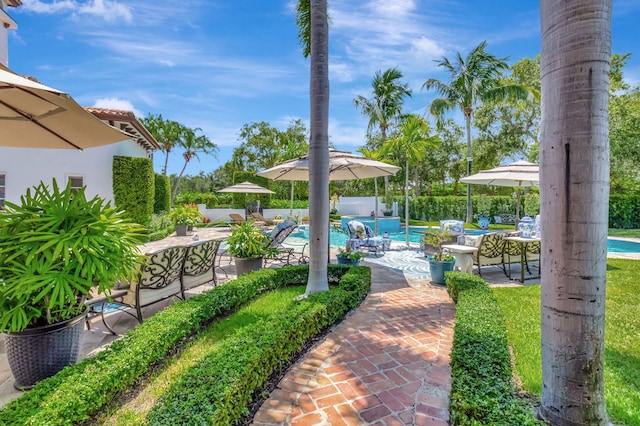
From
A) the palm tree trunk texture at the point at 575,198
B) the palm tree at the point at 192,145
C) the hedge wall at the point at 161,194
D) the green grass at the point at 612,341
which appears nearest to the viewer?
the palm tree trunk texture at the point at 575,198

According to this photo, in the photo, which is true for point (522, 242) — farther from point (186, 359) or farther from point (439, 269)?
point (186, 359)

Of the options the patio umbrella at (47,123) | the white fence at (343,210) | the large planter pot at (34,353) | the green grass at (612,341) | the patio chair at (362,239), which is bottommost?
the green grass at (612,341)

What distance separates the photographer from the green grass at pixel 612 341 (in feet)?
8.80

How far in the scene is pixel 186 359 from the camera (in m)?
3.51

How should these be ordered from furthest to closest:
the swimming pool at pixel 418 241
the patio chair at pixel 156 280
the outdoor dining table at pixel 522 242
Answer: the swimming pool at pixel 418 241, the outdoor dining table at pixel 522 242, the patio chair at pixel 156 280

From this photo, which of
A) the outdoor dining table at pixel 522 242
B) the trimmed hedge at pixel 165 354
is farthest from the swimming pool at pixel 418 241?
the trimmed hedge at pixel 165 354

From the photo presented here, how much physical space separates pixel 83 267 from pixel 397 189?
103 ft

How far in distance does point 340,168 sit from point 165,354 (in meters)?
6.69

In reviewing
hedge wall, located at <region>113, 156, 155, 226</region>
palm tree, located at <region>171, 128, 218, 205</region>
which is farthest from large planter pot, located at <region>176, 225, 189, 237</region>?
palm tree, located at <region>171, 128, 218, 205</region>

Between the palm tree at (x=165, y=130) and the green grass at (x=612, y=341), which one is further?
the palm tree at (x=165, y=130)

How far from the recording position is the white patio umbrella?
7.64 m

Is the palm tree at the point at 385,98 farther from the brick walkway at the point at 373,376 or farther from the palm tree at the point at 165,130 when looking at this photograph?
the palm tree at the point at 165,130

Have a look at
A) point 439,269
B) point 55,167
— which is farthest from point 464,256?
point 55,167

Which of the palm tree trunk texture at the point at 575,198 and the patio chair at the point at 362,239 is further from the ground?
the palm tree trunk texture at the point at 575,198
